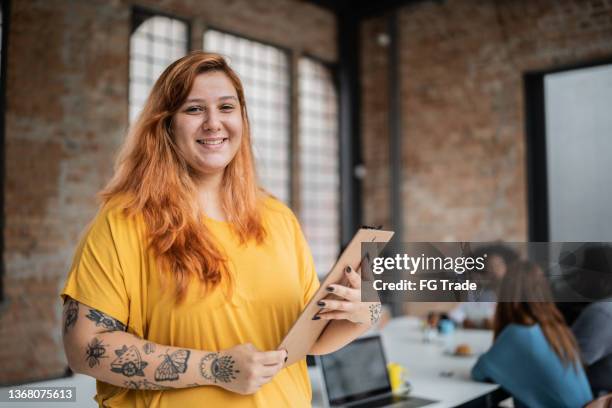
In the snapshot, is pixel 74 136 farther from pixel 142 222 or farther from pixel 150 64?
pixel 142 222

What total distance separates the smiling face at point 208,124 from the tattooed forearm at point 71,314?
0.39m

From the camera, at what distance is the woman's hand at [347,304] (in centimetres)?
119

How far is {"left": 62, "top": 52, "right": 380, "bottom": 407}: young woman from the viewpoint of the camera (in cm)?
112

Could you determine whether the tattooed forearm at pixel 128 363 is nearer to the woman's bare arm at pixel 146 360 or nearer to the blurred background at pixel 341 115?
the woman's bare arm at pixel 146 360

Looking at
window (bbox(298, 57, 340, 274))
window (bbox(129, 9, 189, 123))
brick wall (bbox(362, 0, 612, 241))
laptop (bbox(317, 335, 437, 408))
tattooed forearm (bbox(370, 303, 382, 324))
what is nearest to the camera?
tattooed forearm (bbox(370, 303, 382, 324))

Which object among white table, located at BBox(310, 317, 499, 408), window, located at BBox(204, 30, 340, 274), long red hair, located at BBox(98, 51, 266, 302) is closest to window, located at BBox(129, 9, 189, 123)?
window, located at BBox(204, 30, 340, 274)

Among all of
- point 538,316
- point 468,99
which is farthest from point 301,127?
point 538,316

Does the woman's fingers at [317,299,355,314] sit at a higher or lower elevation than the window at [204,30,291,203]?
lower

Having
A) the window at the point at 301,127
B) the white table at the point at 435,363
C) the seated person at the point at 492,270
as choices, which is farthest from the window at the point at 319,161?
the seated person at the point at 492,270

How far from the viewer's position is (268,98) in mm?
6688

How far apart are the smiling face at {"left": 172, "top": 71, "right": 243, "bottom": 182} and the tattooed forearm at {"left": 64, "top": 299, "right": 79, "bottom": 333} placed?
1.27ft

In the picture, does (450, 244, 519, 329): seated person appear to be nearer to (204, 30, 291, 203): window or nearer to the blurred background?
the blurred background

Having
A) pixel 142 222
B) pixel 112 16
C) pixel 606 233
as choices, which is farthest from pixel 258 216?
pixel 606 233

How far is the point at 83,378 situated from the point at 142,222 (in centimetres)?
150
